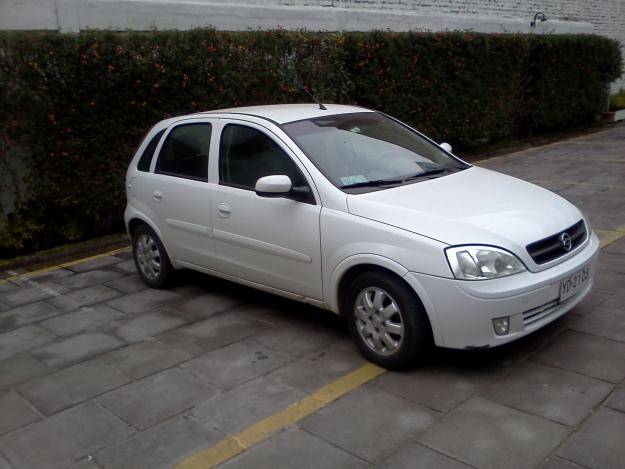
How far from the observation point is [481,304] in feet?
12.5

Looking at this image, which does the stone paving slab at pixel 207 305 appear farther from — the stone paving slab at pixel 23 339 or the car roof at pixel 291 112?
the car roof at pixel 291 112

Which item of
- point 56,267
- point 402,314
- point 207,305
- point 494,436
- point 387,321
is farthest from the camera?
point 56,267

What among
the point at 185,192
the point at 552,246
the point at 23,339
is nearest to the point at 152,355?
the point at 23,339

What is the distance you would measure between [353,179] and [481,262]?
3.95 ft

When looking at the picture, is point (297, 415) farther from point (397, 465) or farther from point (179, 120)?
point (179, 120)

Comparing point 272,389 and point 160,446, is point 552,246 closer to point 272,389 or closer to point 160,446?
point 272,389

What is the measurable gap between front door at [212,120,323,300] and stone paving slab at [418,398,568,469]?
1374 millimetres

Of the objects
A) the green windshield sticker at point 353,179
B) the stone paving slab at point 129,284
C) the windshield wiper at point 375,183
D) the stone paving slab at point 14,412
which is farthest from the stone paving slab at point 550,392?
the stone paving slab at point 129,284

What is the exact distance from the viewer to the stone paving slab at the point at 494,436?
324 centimetres

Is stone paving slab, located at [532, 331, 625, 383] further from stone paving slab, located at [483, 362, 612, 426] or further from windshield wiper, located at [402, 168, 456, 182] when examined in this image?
windshield wiper, located at [402, 168, 456, 182]

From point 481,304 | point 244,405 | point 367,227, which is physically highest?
point 367,227

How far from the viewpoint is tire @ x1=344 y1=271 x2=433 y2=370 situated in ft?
13.2

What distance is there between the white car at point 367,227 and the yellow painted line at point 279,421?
0.66 ft

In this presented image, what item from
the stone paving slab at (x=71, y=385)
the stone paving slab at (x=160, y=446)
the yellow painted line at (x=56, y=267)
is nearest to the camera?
the stone paving slab at (x=160, y=446)
